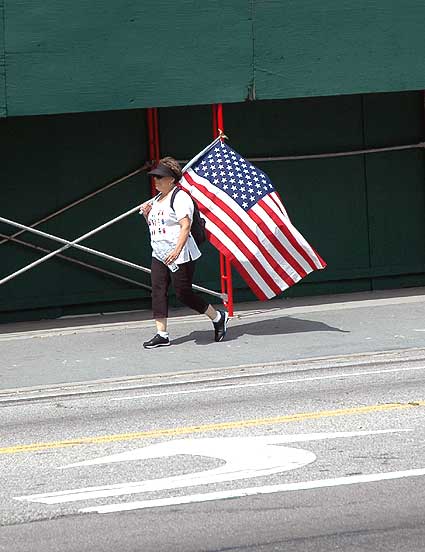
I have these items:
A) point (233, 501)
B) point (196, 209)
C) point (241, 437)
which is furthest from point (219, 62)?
point (233, 501)

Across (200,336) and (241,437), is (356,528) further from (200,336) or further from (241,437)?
(200,336)

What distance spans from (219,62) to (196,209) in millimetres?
2080

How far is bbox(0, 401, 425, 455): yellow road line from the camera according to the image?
969cm

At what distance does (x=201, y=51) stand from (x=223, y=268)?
102 inches

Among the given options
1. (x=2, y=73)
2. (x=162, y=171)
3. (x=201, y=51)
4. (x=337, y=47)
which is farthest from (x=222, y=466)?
(x=337, y=47)

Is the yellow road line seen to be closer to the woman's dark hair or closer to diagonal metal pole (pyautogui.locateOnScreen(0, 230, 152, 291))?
the woman's dark hair

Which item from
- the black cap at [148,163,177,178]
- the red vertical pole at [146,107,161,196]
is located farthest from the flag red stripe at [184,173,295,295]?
the red vertical pole at [146,107,161,196]

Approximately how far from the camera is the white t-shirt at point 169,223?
13867 mm

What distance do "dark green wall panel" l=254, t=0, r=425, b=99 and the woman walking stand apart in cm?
211

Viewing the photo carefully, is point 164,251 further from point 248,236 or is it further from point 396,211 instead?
point 396,211

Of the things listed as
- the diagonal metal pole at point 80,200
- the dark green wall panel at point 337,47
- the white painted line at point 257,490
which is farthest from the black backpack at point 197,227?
the white painted line at point 257,490

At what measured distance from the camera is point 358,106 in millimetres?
17641

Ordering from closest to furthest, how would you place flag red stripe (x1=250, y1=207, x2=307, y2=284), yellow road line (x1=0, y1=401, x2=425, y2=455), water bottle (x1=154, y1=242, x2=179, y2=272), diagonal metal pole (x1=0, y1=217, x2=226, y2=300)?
yellow road line (x1=0, y1=401, x2=425, y2=455), water bottle (x1=154, y1=242, x2=179, y2=272), flag red stripe (x1=250, y1=207, x2=307, y2=284), diagonal metal pole (x1=0, y1=217, x2=226, y2=300)

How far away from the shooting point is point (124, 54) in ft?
49.1
